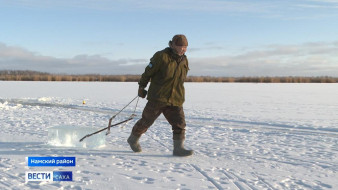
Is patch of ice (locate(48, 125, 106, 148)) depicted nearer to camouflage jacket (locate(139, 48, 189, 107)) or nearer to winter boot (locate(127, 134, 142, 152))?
winter boot (locate(127, 134, 142, 152))

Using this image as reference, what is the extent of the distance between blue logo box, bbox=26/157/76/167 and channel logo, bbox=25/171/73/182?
438mm

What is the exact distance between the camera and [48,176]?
3607mm

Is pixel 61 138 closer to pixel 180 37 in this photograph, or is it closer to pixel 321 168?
pixel 180 37

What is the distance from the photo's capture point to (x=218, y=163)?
4.39 meters

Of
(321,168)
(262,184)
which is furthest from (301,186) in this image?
(321,168)

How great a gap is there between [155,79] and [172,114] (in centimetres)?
53

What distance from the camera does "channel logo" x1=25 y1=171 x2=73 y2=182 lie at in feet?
11.7

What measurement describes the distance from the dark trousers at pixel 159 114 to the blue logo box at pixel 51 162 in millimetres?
988

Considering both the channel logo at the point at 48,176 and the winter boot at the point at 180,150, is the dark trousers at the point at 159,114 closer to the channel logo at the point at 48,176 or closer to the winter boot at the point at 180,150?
the winter boot at the point at 180,150

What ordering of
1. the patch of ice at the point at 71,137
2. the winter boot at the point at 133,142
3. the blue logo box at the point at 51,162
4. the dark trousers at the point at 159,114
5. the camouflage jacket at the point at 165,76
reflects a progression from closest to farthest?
the blue logo box at the point at 51,162 → the camouflage jacket at the point at 165,76 → the dark trousers at the point at 159,114 → the winter boot at the point at 133,142 → the patch of ice at the point at 71,137

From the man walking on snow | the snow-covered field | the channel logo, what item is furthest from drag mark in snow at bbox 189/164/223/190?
the channel logo

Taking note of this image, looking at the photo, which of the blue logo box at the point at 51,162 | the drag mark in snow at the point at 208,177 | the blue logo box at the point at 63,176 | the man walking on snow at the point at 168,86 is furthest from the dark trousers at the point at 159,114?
the blue logo box at the point at 63,176

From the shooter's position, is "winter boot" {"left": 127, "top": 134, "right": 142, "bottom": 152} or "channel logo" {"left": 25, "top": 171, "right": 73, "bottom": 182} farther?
"winter boot" {"left": 127, "top": 134, "right": 142, "bottom": 152}

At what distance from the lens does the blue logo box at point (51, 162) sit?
13.5ft
